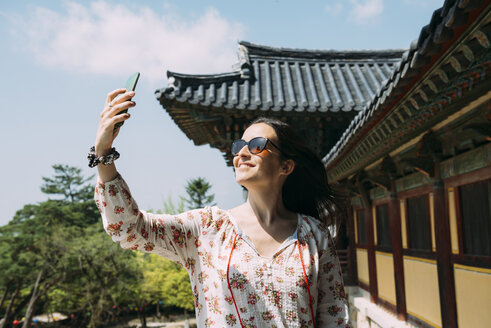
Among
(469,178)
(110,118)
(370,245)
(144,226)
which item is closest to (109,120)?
(110,118)

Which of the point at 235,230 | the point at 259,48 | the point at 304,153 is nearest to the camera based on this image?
the point at 235,230

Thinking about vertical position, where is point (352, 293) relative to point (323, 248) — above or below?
below

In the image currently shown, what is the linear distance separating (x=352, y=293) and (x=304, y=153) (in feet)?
28.8

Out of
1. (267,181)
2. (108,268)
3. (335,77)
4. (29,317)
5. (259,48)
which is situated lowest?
(29,317)

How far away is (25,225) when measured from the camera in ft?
90.7

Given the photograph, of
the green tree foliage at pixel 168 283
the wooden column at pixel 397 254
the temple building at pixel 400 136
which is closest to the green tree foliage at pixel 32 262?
the green tree foliage at pixel 168 283

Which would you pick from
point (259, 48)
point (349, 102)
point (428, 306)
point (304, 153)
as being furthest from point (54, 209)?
point (304, 153)

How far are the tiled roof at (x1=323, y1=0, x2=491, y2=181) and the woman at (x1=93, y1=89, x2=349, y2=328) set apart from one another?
96 centimetres

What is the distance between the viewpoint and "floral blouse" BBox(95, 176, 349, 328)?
5.67 ft

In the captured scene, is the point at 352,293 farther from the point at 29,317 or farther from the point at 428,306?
the point at 29,317

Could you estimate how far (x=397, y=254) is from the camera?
686 centimetres

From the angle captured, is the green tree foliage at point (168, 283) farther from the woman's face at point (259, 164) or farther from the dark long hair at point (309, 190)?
the woman's face at point (259, 164)

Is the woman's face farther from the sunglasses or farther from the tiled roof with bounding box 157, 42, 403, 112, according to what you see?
the tiled roof with bounding box 157, 42, 403, 112

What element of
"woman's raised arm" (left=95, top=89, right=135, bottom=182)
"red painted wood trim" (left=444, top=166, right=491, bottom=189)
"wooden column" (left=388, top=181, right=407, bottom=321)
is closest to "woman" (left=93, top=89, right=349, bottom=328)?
"woman's raised arm" (left=95, top=89, right=135, bottom=182)
